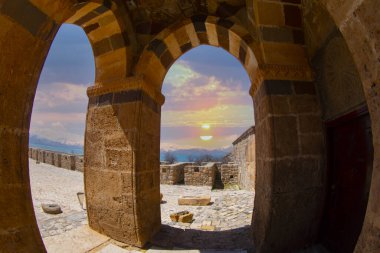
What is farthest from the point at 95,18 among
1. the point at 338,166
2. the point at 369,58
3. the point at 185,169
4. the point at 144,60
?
the point at 185,169

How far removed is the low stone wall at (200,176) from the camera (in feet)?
44.1

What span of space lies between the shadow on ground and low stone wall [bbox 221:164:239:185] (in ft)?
34.4

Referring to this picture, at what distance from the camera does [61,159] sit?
18.5 m

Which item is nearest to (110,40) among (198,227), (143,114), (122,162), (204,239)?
(143,114)

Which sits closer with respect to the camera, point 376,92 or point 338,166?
point 376,92

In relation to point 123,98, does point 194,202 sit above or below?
below

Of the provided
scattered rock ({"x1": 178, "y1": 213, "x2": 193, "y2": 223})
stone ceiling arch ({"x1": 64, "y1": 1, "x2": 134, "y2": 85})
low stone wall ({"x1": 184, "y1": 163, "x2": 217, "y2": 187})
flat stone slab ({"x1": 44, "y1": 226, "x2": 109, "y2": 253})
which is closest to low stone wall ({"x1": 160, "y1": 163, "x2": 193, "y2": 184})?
low stone wall ({"x1": 184, "y1": 163, "x2": 217, "y2": 187})

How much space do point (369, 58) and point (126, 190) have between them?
2976mm

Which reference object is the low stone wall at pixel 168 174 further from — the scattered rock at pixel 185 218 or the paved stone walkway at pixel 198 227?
the scattered rock at pixel 185 218

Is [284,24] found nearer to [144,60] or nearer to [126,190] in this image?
[144,60]

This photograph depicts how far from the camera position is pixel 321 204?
2.88 meters

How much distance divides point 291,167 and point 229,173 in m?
11.9

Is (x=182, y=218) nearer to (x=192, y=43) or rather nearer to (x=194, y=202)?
(x=194, y=202)

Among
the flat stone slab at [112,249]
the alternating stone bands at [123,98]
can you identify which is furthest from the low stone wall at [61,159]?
the flat stone slab at [112,249]
